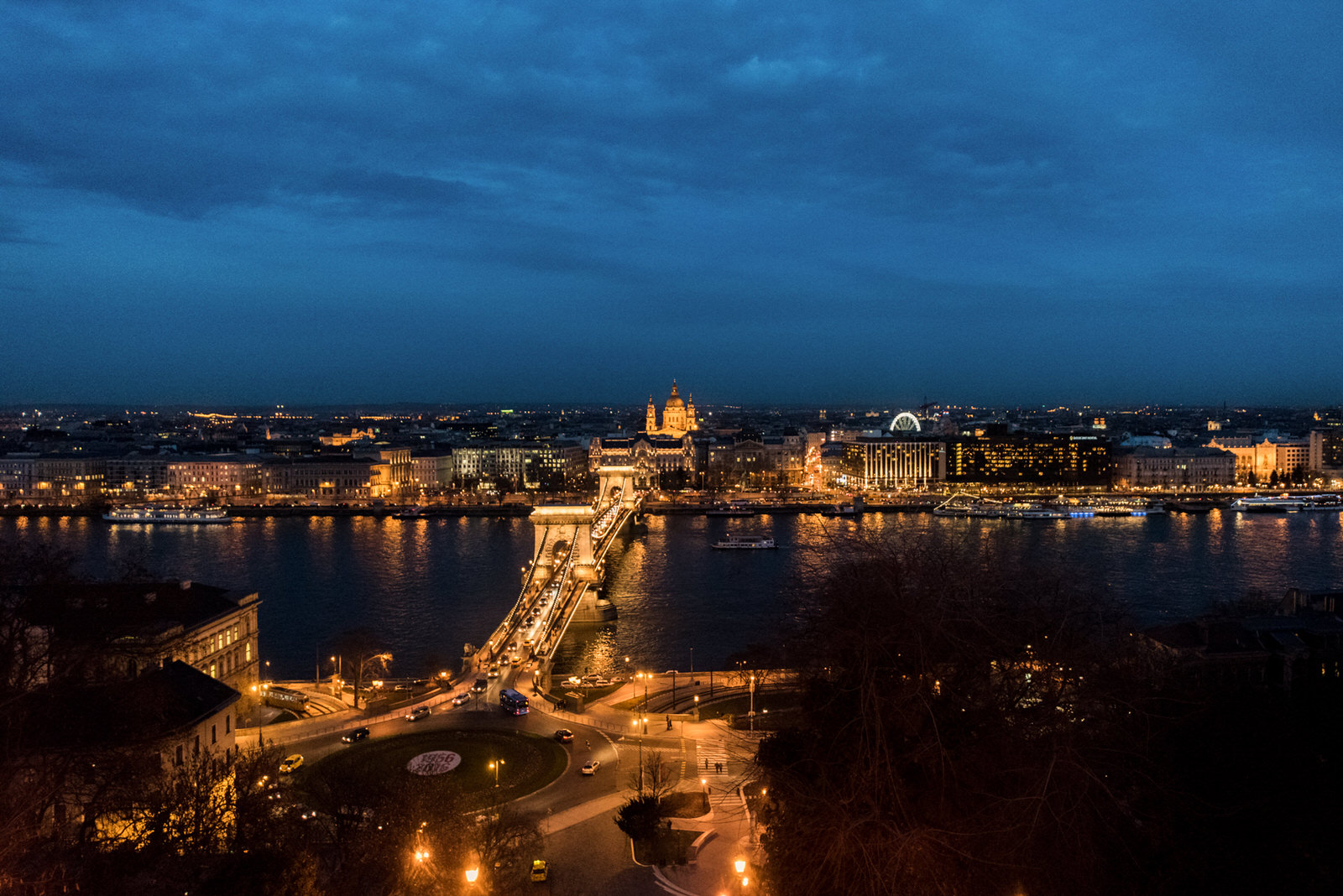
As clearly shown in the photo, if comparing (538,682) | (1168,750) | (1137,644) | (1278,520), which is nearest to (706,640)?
(538,682)

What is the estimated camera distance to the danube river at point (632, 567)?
11922mm

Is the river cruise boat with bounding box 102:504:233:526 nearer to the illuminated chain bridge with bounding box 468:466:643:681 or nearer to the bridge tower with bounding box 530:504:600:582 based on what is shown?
the bridge tower with bounding box 530:504:600:582

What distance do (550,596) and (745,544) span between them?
25.5 ft

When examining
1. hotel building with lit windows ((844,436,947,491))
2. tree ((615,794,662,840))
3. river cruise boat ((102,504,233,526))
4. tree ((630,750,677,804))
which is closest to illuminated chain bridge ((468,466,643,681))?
tree ((630,750,677,804))

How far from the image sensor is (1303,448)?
125 feet

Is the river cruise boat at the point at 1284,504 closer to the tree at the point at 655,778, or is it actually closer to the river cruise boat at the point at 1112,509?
the river cruise boat at the point at 1112,509

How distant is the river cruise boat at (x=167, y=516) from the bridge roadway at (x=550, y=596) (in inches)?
442

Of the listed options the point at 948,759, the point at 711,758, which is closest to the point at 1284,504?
the point at 711,758

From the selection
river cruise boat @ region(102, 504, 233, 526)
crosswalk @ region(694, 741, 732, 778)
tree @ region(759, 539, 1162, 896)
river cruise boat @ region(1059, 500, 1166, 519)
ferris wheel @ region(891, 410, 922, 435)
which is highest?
ferris wheel @ region(891, 410, 922, 435)

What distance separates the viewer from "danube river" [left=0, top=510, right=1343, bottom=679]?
1192 centimetres

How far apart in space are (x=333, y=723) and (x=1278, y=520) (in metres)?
25.5

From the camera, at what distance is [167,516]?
86.4ft

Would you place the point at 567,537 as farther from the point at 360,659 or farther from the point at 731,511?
the point at 731,511

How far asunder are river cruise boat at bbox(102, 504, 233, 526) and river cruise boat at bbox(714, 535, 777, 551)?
14.3 metres
